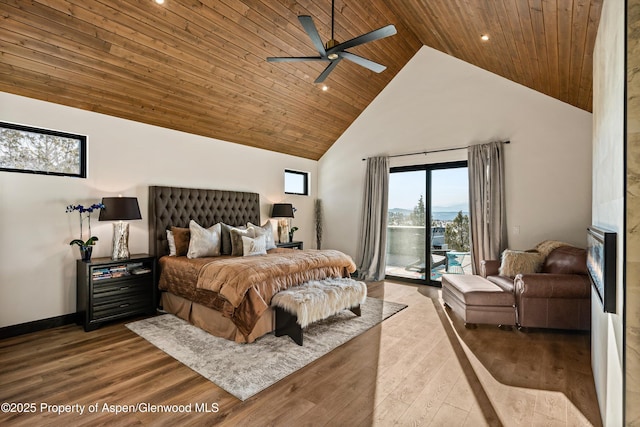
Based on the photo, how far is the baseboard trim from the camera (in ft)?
Result: 11.7

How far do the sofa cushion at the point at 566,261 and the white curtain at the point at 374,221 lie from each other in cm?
284

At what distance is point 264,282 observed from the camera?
351 centimetres

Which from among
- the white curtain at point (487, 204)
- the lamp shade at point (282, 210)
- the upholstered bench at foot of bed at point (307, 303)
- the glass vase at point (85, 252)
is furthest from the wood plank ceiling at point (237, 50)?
the upholstered bench at foot of bed at point (307, 303)

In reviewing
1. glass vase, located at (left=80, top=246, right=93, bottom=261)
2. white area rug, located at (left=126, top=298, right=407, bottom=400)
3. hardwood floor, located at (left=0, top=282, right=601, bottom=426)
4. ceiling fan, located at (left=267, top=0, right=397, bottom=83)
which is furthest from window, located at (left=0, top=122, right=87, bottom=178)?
ceiling fan, located at (left=267, top=0, right=397, bottom=83)

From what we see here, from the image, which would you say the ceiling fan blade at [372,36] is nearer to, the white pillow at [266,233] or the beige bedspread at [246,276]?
the beige bedspread at [246,276]

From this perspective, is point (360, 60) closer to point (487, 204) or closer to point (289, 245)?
point (487, 204)

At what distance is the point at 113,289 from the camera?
3984 mm

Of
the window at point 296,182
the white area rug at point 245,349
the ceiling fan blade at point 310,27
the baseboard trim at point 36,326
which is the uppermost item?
the ceiling fan blade at point 310,27

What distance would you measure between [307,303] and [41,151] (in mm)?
3561

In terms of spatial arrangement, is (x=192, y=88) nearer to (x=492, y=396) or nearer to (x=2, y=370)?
(x=2, y=370)

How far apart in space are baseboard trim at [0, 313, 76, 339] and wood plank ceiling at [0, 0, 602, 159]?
8.42 ft

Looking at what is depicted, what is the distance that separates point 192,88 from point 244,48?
911mm

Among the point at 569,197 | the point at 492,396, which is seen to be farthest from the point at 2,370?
the point at 569,197

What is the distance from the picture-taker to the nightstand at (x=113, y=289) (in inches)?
149
